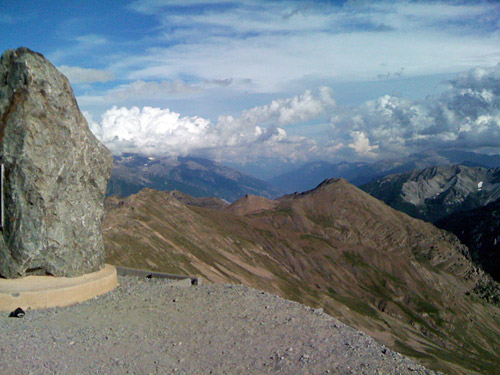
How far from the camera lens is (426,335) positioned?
83.1 metres

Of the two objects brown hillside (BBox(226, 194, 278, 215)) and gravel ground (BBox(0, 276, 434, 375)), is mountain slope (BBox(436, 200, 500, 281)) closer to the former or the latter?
brown hillside (BBox(226, 194, 278, 215))

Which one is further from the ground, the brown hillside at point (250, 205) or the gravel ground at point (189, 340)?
the gravel ground at point (189, 340)

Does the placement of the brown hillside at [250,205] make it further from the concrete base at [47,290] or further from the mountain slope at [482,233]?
the concrete base at [47,290]

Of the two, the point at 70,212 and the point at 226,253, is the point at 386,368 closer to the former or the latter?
the point at 70,212

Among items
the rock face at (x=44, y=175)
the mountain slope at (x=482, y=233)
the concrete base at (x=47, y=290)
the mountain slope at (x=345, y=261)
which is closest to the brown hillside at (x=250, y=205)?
the mountain slope at (x=345, y=261)

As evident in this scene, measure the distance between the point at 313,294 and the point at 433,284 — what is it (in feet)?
145

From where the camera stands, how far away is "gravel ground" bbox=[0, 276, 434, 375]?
35.0 ft

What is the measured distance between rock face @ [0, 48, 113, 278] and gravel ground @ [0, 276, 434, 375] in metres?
2.24

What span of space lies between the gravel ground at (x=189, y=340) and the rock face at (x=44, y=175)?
→ 2242 mm

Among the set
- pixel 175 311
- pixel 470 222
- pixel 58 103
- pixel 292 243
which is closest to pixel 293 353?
pixel 175 311

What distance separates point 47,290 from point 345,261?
324ft

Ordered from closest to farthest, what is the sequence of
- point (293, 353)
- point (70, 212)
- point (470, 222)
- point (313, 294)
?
point (293, 353) → point (70, 212) → point (313, 294) → point (470, 222)

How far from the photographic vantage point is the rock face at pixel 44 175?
1577 cm

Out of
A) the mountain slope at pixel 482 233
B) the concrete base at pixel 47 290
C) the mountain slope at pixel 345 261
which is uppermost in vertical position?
the concrete base at pixel 47 290
